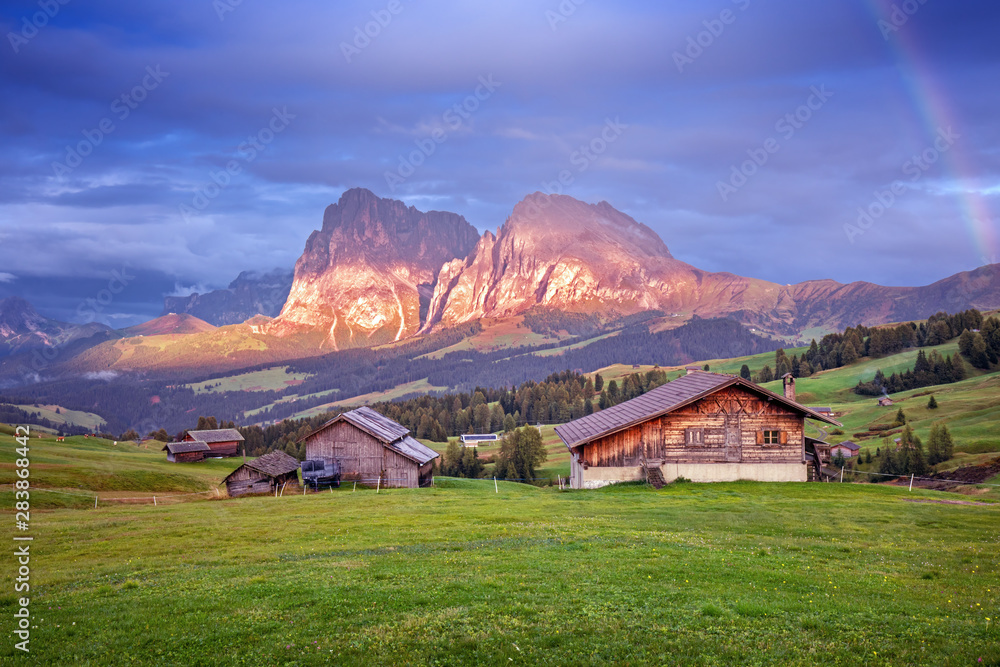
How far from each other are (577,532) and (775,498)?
18.5 meters

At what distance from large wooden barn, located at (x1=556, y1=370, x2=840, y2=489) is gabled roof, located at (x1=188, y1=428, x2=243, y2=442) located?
95336 millimetres

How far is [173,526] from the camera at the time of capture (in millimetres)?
31062

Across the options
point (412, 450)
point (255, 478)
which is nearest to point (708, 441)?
point (412, 450)

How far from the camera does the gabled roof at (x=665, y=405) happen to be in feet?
160

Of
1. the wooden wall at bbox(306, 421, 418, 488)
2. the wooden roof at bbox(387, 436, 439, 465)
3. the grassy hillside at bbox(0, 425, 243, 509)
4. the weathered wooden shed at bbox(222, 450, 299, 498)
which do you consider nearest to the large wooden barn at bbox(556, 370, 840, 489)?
the wooden roof at bbox(387, 436, 439, 465)

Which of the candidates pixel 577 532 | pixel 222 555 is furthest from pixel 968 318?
pixel 222 555

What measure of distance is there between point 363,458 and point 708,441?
36.4m

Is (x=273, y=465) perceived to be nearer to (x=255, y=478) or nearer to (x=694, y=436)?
(x=255, y=478)

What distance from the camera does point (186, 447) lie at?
4385 inches

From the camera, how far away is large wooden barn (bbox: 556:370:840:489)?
4916 centimetres

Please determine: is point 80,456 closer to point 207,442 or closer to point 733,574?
point 207,442

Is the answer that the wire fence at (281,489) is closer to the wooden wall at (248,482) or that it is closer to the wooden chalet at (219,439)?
the wooden wall at (248,482)

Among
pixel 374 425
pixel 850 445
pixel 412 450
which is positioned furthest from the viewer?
pixel 850 445

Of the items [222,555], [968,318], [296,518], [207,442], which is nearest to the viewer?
[222,555]
